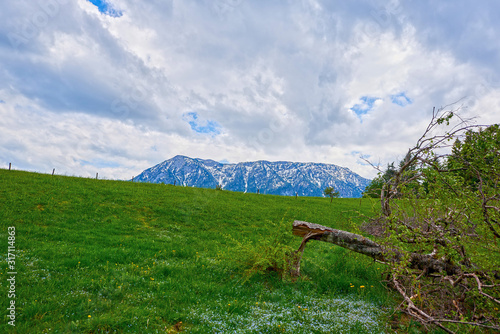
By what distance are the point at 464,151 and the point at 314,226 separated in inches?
212

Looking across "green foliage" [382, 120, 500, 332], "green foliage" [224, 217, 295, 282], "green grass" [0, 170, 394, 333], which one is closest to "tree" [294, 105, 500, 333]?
"green foliage" [382, 120, 500, 332]

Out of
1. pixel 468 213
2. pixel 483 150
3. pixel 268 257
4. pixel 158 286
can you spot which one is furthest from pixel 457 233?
pixel 158 286

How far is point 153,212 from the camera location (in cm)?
2150

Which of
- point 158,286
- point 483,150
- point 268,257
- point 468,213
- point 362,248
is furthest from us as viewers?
point 268,257

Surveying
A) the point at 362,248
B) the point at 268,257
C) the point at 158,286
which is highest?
the point at 362,248

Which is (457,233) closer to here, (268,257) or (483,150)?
(483,150)

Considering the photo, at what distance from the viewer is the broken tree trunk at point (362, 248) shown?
759cm

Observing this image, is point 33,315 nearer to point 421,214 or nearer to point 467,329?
point 467,329

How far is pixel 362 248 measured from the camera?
882 centimetres

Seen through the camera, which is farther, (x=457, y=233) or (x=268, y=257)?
(x=268, y=257)

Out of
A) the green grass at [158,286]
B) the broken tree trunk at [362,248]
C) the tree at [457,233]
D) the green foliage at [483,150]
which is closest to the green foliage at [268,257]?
the green grass at [158,286]

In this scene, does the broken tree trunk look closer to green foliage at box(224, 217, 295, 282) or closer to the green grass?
green foliage at box(224, 217, 295, 282)

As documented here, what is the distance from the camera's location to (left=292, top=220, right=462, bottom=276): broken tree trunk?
7590 millimetres

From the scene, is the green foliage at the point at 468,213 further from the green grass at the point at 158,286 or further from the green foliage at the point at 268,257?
the green foliage at the point at 268,257
